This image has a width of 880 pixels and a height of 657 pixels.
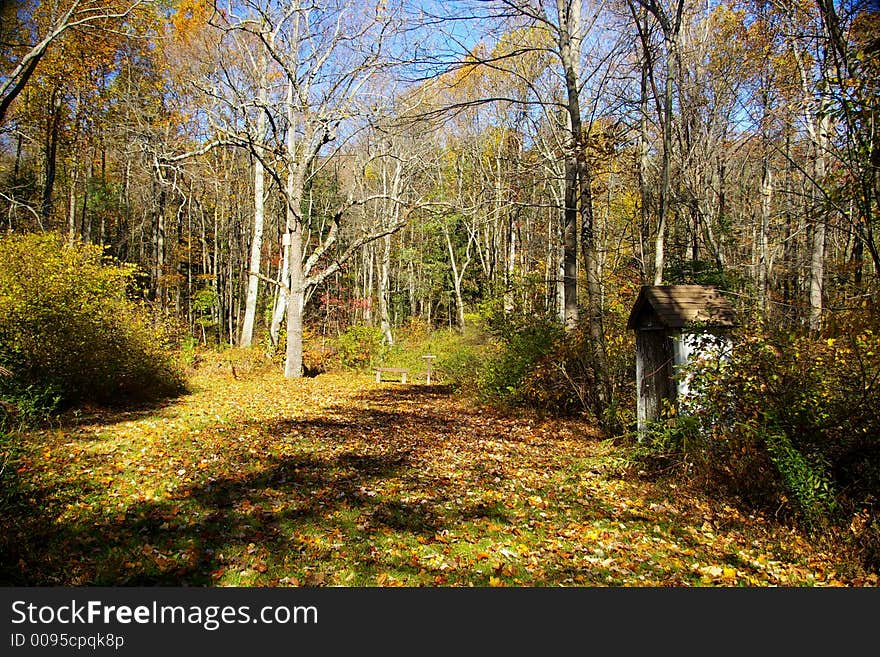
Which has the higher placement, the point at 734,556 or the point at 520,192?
the point at 520,192

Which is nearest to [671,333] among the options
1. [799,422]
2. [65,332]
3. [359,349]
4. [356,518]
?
[799,422]

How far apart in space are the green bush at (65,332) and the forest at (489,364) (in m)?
0.05

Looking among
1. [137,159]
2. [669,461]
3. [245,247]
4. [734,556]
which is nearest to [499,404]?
[669,461]

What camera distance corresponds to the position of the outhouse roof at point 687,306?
Answer: 6180mm

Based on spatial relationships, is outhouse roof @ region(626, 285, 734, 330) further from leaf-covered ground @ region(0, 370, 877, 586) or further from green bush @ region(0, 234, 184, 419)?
green bush @ region(0, 234, 184, 419)

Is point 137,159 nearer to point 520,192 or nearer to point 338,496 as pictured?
point 520,192

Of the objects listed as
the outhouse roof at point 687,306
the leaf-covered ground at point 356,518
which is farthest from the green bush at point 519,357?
the outhouse roof at point 687,306

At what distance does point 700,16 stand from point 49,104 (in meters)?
21.7

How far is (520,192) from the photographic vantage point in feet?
32.9

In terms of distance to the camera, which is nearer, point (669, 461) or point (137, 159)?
point (669, 461)

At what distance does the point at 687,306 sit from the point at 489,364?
6115mm

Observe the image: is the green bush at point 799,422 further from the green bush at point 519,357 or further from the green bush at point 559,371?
the green bush at point 519,357

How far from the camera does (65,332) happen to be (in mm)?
9180

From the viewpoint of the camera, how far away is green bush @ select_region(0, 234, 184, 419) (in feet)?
27.4
